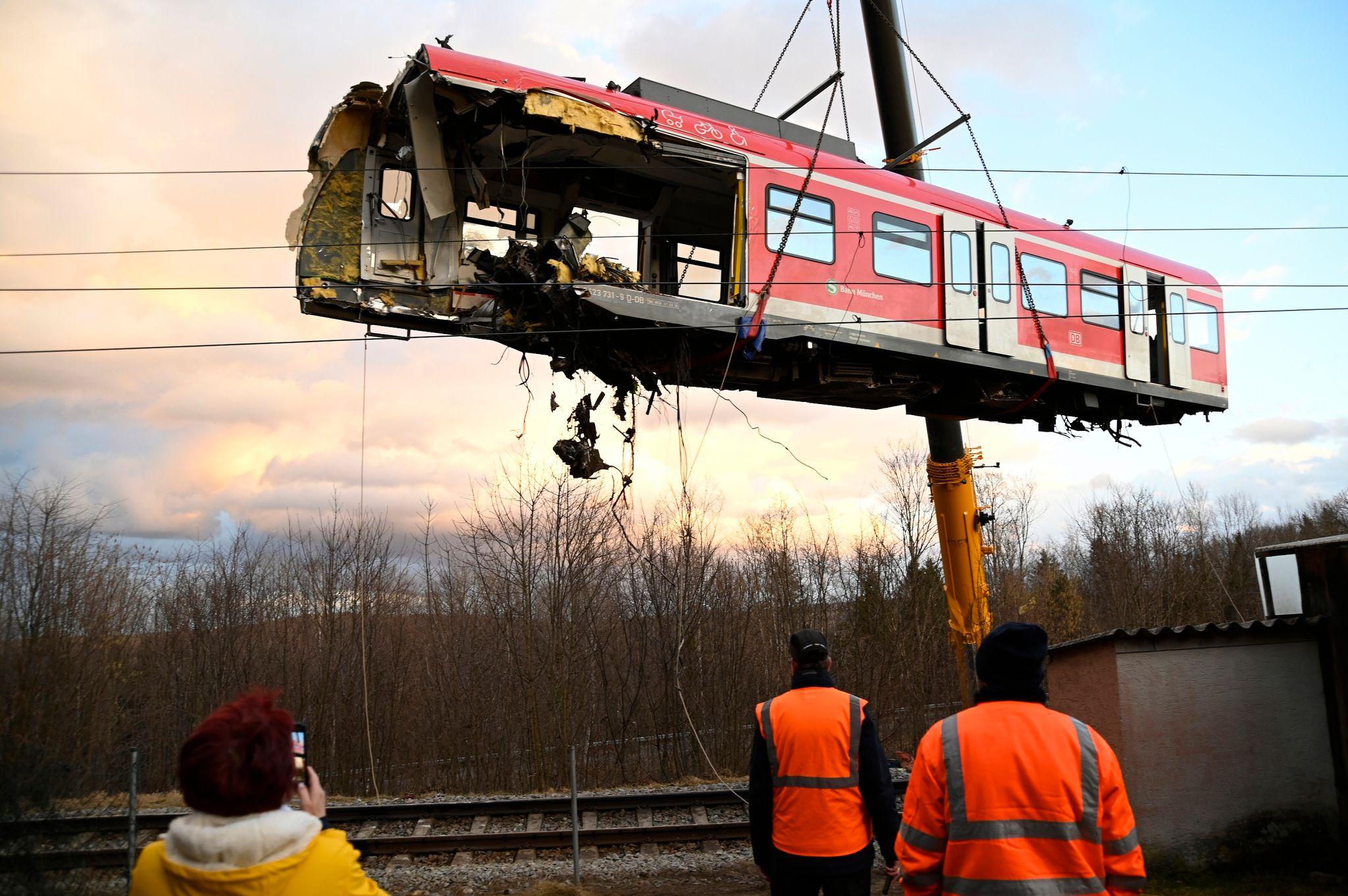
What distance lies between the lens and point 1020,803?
112 inches

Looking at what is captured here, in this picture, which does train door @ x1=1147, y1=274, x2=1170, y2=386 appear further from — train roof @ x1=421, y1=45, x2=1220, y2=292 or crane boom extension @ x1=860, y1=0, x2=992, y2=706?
crane boom extension @ x1=860, y1=0, x2=992, y2=706

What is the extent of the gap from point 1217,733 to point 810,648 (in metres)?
5.60

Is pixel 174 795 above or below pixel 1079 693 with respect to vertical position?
below

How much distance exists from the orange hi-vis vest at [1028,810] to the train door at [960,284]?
7356mm

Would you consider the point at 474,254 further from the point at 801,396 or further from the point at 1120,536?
the point at 1120,536

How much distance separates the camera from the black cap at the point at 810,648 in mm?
4461

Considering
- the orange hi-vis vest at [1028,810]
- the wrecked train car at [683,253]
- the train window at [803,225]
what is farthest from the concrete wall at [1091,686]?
the orange hi-vis vest at [1028,810]

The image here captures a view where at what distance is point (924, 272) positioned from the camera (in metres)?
9.78

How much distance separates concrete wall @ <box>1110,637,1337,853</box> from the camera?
790cm

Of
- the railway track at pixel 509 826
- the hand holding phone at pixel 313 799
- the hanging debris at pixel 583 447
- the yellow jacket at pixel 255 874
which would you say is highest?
the hanging debris at pixel 583 447

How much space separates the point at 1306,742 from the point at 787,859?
6.36 m

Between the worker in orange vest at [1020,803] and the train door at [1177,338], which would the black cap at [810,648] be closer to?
the worker in orange vest at [1020,803]

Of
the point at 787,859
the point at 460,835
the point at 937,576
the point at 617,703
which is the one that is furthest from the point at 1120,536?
the point at 787,859

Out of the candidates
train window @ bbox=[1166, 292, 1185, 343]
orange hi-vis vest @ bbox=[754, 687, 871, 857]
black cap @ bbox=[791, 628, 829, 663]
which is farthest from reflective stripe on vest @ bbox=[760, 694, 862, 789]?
train window @ bbox=[1166, 292, 1185, 343]
